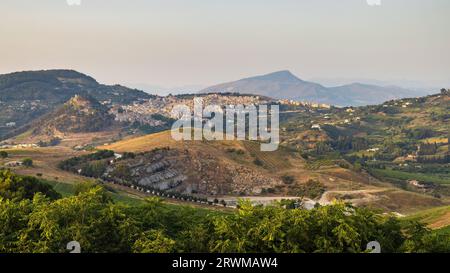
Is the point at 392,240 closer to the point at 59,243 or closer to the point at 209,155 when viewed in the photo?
the point at 59,243

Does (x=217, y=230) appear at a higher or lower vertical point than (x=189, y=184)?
higher

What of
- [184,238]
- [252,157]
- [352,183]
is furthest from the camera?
[252,157]

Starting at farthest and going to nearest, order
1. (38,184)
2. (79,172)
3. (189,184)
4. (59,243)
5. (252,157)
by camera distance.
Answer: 1. (252,157)
2. (189,184)
3. (79,172)
4. (38,184)
5. (59,243)

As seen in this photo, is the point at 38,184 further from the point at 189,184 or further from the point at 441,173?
the point at 441,173

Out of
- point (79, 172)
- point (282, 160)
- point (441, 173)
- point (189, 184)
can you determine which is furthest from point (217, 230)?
point (441, 173)

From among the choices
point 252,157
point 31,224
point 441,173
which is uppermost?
point 31,224

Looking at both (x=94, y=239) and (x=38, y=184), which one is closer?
(x=94, y=239)

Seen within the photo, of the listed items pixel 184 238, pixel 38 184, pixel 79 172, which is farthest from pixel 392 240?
pixel 79 172
